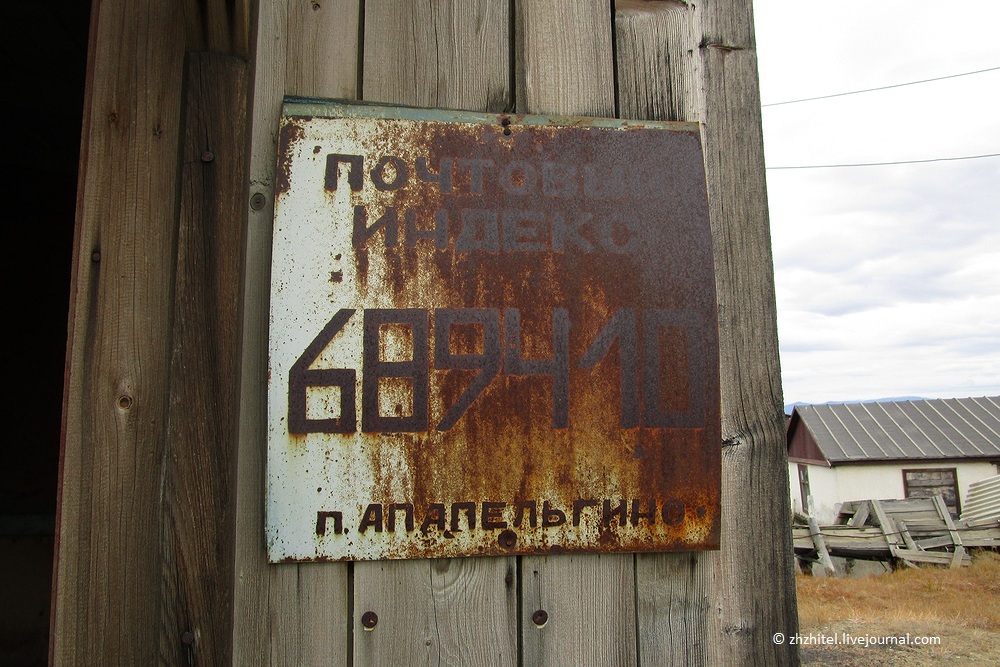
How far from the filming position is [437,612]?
0.94 meters

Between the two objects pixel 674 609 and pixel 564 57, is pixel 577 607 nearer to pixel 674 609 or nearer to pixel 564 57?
pixel 674 609

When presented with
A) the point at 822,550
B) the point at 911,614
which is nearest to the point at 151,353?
the point at 911,614

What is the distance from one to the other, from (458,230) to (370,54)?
313mm

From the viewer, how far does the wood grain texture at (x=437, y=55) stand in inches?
A: 40.4

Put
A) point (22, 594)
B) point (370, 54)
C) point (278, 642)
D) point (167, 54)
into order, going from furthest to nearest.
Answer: point (22, 594), point (167, 54), point (370, 54), point (278, 642)

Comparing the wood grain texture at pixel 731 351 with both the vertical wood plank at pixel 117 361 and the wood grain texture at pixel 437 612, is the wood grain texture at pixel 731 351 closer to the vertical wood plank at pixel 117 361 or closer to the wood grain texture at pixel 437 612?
the wood grain texture at pixel 437 612

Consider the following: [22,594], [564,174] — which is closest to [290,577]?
[564,174]

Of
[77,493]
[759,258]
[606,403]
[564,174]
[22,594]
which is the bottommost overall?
[22,594]

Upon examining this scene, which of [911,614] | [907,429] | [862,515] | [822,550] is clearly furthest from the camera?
[907,429]

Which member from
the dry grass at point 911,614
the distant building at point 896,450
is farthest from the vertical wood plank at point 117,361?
the distant building at point 896,450

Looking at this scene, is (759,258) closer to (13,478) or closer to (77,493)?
(77,493)

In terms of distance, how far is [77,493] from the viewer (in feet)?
3.34

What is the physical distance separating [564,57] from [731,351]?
529 millimetres

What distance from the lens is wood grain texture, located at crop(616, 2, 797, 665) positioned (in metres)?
1.00
